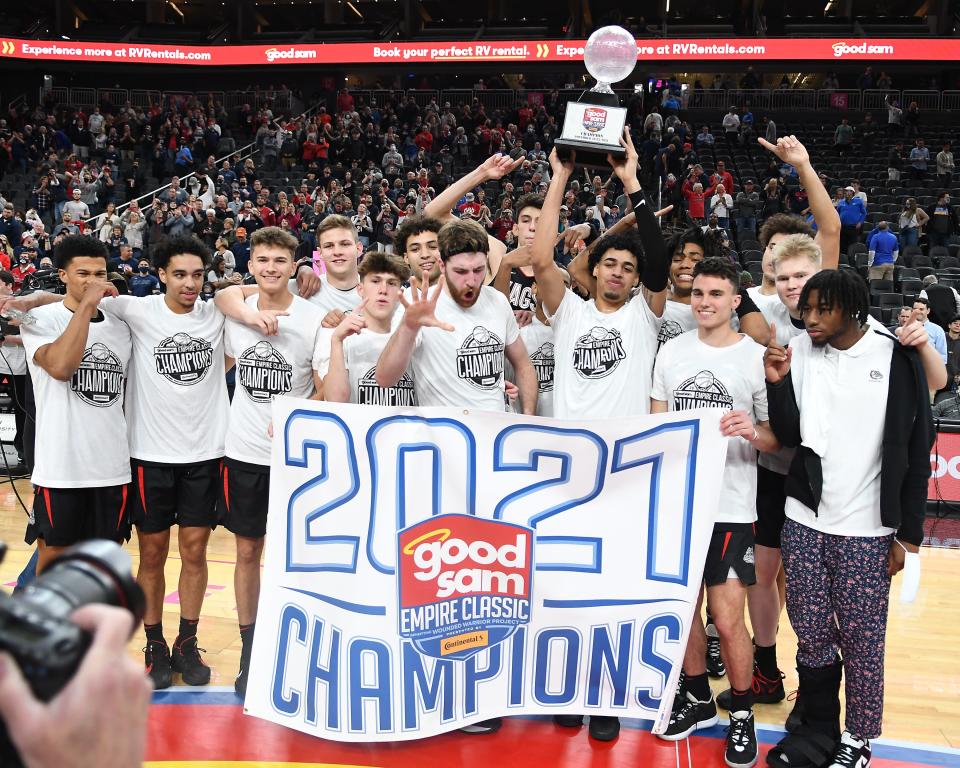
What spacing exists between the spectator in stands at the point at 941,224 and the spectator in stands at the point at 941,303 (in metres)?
4.12

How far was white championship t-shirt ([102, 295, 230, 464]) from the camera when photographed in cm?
429

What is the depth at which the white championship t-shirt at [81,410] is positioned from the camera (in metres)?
4.15

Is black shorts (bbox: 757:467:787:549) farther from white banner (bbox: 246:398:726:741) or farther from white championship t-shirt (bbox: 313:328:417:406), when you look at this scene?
white championship t-shirt (bbox: 313:328:417:406)

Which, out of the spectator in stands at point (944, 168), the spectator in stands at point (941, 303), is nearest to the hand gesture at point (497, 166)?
the spectator in stands at point (941, 303)

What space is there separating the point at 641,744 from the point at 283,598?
1.65 meters

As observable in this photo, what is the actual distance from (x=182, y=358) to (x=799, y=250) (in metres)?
2.90

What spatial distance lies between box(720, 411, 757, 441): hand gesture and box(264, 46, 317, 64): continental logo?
2669 cm

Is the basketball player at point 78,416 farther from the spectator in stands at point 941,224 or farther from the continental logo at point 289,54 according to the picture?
the continental logo at point 289,54

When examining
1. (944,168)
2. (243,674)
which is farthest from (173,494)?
(944,168)

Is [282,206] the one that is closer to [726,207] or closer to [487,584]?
[726,207]

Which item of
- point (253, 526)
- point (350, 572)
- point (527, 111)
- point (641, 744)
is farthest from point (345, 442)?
point (527, 111)

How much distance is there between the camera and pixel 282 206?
16828mm

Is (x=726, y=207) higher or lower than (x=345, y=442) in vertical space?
higher

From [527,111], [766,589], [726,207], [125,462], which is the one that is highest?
[527,111]
